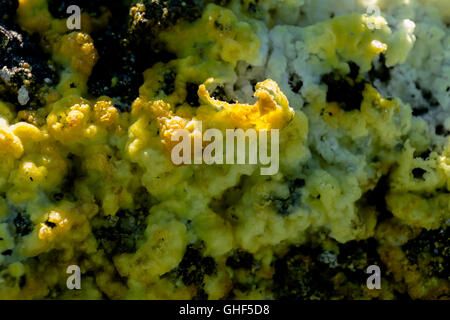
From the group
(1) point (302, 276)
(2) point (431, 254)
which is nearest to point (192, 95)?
(1) point (302, 276)

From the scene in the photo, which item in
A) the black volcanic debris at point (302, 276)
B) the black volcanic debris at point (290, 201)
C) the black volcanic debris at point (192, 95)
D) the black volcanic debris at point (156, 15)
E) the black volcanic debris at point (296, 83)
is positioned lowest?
the black volcanic debris at point (302, 276)

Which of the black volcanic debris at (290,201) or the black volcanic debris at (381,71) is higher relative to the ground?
the black volcanic debris at (381,71)

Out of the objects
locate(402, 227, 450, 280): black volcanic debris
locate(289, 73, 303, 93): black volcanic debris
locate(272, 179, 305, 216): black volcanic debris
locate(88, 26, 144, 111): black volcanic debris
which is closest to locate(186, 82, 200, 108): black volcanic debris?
locate(88, 26, 144, 111): black volcanic debris

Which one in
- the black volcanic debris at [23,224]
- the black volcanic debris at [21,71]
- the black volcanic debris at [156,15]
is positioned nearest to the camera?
the black volcanic debris at [23,224]

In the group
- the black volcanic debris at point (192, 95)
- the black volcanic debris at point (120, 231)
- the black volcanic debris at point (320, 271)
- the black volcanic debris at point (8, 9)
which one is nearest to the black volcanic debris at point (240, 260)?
the black volcanic debris at point (320, 271)

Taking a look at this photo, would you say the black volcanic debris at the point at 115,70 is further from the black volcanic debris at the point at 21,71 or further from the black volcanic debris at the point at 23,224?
the black volcanic debris at the point at 23,224
